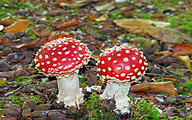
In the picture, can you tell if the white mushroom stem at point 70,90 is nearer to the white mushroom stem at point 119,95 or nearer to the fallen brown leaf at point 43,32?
the white mushroom stem at point 119,95

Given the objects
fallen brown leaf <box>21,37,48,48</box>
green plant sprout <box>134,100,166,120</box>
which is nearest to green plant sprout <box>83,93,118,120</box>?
green plant sprout <box>134,100,166,120</box>

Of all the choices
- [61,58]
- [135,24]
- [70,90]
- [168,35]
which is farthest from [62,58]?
[135,24]

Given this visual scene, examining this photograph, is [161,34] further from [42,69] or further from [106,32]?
[42,69]

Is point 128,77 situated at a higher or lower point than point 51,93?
higher

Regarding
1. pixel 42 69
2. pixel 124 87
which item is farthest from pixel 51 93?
pixel 124 87

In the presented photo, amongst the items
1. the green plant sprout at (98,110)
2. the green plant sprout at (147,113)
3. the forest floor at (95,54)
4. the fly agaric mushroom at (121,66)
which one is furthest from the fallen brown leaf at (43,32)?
the green plant sprout at (147,113)

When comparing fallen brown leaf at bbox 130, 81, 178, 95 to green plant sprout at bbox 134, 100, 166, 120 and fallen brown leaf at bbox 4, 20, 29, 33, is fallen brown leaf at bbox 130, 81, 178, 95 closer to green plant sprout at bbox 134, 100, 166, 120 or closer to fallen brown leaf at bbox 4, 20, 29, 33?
green plant sprout at bbox 134, 100, 166, 120

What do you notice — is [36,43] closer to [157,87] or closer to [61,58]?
[61,58]
